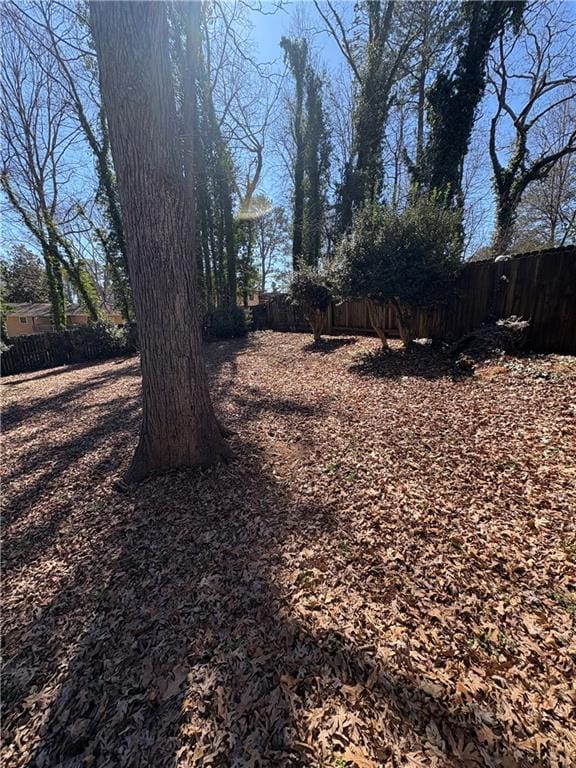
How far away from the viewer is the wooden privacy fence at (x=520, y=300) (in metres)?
4.99

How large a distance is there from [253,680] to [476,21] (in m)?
18.0

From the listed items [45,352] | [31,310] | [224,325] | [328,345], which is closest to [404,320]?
[328,345]

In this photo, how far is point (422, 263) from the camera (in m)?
6.15

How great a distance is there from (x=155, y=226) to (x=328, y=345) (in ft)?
22.1

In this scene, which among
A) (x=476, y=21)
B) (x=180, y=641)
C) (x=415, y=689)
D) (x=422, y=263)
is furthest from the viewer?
(x=476, y=21)

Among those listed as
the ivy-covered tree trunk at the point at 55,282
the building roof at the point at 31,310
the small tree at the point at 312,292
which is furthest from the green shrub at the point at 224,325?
→ the building roof at the point at 31,310

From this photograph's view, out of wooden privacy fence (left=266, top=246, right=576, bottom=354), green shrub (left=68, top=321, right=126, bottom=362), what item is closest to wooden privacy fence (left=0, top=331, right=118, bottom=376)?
green shrub (left=68, top=321, right=126, bottom=362)

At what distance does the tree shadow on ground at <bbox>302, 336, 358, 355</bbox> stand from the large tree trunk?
5.50m

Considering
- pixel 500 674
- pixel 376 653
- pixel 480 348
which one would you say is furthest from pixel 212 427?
pixel 480 348

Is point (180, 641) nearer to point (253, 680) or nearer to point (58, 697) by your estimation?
point (253, 680)

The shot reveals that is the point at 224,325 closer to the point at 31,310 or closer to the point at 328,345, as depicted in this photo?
the point at 328,345

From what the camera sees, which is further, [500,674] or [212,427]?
[212,427]

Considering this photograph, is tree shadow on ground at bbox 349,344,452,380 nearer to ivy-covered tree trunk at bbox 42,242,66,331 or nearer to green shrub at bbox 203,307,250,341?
green shrub at bbox 203,307,250,341

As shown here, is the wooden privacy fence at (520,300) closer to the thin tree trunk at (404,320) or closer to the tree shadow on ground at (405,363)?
the thin tree trunk at (404,320)
